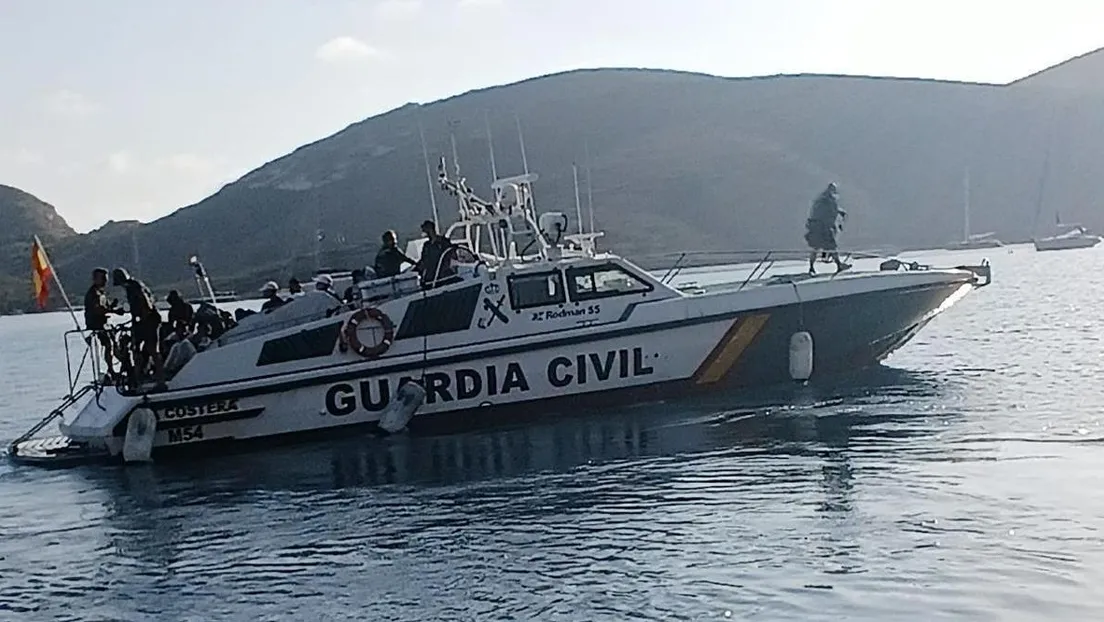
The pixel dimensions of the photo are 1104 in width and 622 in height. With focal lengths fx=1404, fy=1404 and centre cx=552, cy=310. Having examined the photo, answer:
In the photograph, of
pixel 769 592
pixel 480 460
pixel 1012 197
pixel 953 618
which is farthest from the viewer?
pixel 1012 197

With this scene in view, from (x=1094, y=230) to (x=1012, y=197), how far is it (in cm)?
→ 961

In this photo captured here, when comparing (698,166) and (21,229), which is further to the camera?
(21,229)

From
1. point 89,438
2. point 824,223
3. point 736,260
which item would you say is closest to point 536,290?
point 736,260

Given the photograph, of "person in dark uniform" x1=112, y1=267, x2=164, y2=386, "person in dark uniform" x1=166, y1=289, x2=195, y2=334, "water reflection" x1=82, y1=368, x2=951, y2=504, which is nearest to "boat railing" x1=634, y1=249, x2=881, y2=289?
"water reflection" x1=82, y1=368, x2=951, y2=504

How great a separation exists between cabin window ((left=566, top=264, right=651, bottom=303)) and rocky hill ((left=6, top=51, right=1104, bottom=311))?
76.9 metres

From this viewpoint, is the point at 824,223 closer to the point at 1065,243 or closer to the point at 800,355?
the point at 800,355

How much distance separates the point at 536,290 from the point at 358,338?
7.66ft

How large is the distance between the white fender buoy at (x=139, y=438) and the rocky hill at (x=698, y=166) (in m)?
77.9

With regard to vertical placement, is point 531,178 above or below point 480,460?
above

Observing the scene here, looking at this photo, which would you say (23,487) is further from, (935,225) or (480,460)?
(935,225)

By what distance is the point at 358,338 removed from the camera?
56.2 feet

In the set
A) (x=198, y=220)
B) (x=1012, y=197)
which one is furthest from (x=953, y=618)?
(x=198, y=220)

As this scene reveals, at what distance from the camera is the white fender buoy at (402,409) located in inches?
675

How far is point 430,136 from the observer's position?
139 metres
